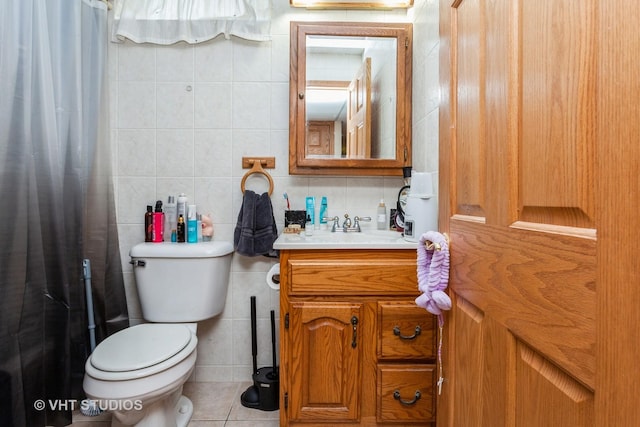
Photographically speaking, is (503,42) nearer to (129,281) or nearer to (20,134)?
(20,134)

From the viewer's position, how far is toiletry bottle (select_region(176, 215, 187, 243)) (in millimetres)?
1588

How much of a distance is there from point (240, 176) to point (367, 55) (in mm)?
904

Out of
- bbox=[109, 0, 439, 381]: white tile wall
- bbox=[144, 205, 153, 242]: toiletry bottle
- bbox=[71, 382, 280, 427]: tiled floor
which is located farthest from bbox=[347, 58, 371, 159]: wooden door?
bbox=[71, 382, 280, 427]: tiled floor

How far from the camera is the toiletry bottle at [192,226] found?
1.59 meters

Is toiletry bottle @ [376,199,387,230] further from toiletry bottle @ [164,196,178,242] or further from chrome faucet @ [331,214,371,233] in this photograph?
toiletry bottle @ [164,196,178,242]

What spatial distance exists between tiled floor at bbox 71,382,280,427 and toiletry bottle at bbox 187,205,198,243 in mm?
775

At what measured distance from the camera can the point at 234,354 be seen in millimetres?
1720

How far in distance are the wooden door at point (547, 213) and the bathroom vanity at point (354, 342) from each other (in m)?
0.40

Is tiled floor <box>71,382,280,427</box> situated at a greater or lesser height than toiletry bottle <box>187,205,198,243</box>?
lesser

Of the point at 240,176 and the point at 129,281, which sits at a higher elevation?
the point at 240,176

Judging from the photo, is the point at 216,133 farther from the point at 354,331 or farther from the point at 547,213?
the point at 547,213

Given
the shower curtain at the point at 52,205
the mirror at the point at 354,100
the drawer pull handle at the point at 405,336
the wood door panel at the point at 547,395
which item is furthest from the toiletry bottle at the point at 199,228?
the wood door panel at the point at 547,395

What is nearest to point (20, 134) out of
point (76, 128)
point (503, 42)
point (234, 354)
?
point (76, 128)

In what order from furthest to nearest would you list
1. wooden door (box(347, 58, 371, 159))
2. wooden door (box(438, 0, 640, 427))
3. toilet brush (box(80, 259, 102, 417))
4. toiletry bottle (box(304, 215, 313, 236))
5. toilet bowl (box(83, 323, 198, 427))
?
wooden door (box(347, 58, 371, 159)) < toiletry bottle (box(304, 215, 313, 236)) < toilet brush (box(80, 259, 102, 417)) < toilet bowl (box(83, 323, 198, 427)) < wooden door (box(438, 0, 640, 427))
